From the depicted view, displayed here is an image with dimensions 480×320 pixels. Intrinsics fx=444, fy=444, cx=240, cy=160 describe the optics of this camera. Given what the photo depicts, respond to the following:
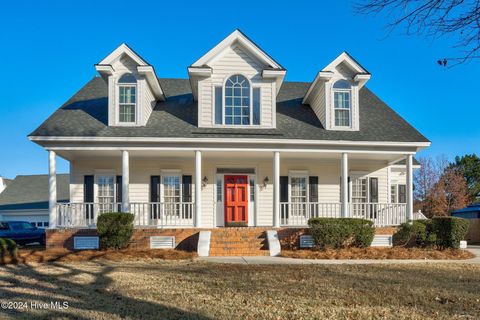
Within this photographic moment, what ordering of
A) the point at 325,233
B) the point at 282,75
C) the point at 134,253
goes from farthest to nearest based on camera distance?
the point at 282,75 < the point at 325,233 < the point at 134,253

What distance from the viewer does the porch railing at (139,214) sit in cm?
1675

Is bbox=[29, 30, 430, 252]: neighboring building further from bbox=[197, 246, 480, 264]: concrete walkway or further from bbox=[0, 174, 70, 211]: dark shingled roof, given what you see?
bbox=[0, 174, 70, 211]: dark shingled roof

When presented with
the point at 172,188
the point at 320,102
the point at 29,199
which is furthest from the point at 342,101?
the point at 29,199

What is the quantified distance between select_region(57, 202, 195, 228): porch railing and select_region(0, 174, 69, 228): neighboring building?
19.1 metres

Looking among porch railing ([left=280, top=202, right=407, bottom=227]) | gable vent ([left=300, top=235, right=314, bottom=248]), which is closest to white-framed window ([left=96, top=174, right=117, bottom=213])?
porch railing ([left=280, top=202, right=407, bottom=227])

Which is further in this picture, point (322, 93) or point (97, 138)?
point (322, 93)

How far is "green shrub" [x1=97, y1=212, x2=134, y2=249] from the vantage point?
15039mm

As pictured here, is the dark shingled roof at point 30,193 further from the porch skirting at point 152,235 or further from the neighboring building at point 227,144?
the porch skirting at point 152,235

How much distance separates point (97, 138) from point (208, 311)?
11.3 metres

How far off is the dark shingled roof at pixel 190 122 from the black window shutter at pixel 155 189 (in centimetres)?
261

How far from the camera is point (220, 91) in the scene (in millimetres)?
17875

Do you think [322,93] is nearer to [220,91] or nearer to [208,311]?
[220,91]

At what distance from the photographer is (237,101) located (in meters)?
17.9

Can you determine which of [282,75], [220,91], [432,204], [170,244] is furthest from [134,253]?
[432,204]
